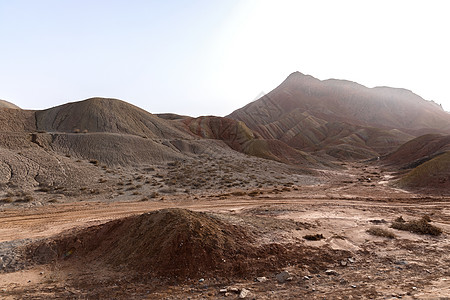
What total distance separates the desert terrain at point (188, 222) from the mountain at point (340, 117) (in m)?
39.1

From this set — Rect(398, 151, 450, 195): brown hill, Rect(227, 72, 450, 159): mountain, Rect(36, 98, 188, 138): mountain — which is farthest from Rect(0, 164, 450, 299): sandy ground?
Rect(227, 72, 450, 159): mountain

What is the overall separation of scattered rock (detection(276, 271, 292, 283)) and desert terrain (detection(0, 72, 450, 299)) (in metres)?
0.03

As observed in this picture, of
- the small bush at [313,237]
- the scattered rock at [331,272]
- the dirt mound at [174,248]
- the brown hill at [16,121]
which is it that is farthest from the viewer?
the brown hill at [16,121]

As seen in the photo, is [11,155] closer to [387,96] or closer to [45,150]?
[45,150]

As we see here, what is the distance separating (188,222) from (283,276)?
3607mm

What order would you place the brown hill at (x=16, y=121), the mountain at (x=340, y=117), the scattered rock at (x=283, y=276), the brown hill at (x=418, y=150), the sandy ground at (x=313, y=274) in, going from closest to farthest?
the sandy ground at (x=313, y=274)
the scattered rock at (x=283, y=276)
the brown hill at (x=16, y=121)
the brown hill at (x=418, y=150)
the mountain at (x=340, y=117)

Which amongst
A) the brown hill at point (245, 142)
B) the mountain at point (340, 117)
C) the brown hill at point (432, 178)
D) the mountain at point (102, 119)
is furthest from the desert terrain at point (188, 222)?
the mountain at point (340, 117)

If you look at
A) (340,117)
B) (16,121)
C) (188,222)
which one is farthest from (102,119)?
(340,117)

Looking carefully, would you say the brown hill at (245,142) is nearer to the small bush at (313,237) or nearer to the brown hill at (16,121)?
the brown hill at (16,121)

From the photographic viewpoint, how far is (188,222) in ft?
29.4

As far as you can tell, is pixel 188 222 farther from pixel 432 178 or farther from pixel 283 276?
pixel 432 178

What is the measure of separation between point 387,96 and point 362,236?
146 metres

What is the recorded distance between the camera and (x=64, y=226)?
42.3 feet

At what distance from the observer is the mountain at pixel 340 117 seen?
79750 millimetres
